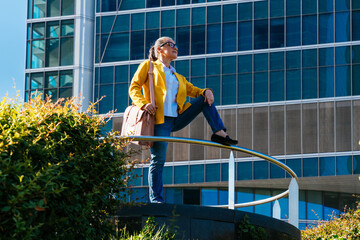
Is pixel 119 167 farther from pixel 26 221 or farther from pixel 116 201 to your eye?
pixel 26 221

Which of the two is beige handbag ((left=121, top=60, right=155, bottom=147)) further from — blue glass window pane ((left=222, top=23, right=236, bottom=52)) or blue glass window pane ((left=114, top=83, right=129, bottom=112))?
blue glass window pane ((left=114, top=83, right=129, bottom=112))

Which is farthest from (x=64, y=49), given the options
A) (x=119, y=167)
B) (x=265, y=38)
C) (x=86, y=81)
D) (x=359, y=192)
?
(x=119, y=167)

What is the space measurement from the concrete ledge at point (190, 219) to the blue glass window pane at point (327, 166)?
37957 millimetres

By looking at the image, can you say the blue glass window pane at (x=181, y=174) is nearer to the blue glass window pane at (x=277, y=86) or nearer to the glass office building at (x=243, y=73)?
the glass office building at (x=243, y=73)

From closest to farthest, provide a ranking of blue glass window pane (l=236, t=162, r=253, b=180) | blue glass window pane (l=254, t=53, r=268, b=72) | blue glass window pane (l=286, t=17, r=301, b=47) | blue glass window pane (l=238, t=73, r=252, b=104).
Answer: blue glass window pane (l=236, t=162, r=253, b=180), blue glass window pane (l=286, t=17, r=301, b=47), blue glass window pane (l=238, t=73, r=252, b=104), blue glass window pane (l=254, t=53, r=268, b=72)

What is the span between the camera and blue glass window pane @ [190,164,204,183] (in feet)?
156

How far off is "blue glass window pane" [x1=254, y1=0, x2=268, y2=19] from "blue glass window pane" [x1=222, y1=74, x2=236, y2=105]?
3.90 meters

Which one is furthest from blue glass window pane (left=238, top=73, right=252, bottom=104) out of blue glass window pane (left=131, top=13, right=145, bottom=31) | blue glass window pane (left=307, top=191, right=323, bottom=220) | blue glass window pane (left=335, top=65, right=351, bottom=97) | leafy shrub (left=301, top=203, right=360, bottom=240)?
leafy shrub (left=301, top=203, right=360, bottom=240)

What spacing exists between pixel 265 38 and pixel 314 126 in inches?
239

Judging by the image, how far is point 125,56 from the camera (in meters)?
50.0

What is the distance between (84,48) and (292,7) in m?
13.2

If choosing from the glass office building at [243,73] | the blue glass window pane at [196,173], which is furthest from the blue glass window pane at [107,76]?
the blue glass window pane at [196,173]

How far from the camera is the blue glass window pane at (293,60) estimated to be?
4678 cm

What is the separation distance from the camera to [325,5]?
46.6 m
